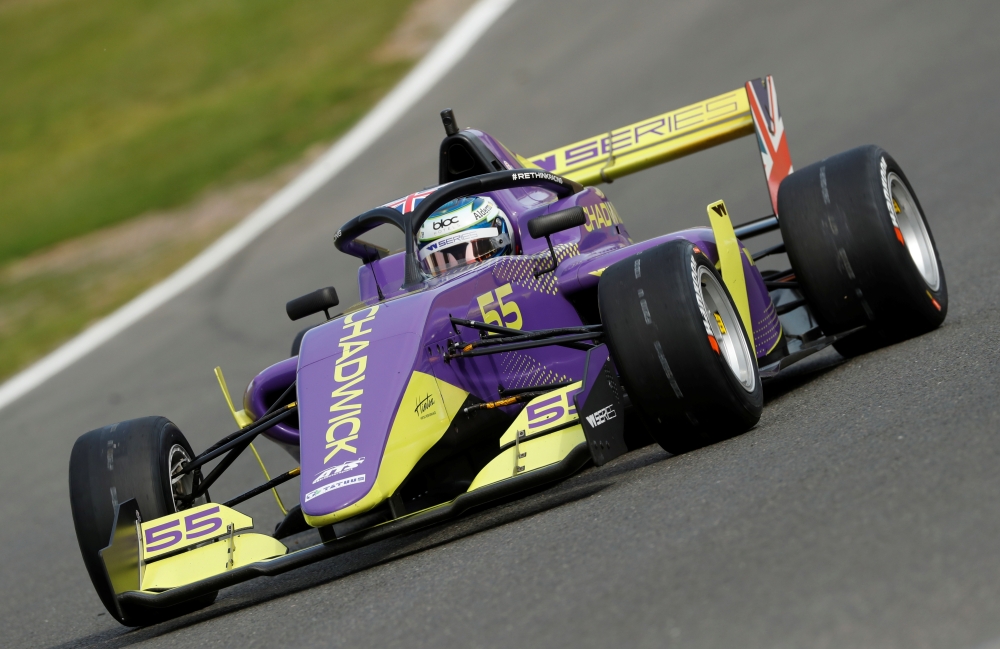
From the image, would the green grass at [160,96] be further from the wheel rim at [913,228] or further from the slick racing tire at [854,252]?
the slick racing tire at [854,252]

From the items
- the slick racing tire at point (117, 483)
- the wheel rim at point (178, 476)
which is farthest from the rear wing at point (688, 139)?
the slick racing tire at point (117, 483)

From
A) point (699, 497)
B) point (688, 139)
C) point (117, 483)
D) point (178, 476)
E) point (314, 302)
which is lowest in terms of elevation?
point (699, 497)

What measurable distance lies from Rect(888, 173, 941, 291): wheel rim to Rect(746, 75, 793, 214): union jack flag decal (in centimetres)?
90

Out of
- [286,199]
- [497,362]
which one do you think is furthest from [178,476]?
[286,199]

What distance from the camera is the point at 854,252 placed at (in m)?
6.72

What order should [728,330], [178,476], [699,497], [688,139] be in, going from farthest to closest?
[688,139] → [728,330] → [178,476] → [699,497]

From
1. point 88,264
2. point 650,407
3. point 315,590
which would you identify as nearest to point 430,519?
point 315,590

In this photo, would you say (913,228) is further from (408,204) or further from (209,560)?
(209,560)

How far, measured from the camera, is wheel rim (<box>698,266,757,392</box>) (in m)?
5.98

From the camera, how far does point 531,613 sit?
384 centimetres

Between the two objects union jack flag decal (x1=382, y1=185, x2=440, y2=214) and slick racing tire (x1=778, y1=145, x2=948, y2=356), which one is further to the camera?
union jack flag decal (x1=382, y1=185, x2=440, y2=214)

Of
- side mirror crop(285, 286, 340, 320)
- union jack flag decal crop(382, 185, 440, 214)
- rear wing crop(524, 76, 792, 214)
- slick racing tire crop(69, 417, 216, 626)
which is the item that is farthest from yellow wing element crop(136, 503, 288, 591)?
rear wing crop(524, 76, 792, 214)

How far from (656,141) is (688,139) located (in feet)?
0.85

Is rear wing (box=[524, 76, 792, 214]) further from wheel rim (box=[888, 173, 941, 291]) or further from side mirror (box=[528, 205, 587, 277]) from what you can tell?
side mirror (box=[528, 205, 587, 277])
